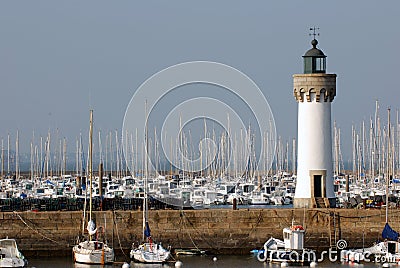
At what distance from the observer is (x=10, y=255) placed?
33062mm

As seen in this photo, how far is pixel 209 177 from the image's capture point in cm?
7069

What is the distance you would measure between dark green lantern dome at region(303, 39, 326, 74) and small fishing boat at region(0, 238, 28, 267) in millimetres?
11882

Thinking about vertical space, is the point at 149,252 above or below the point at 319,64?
below

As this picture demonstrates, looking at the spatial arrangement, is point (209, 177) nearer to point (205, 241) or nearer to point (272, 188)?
point (272, 188)

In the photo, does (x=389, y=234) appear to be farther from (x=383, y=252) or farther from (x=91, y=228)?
(x=91, y=228)

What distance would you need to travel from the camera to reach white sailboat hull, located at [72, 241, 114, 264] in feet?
110

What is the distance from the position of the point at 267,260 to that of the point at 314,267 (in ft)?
5.75

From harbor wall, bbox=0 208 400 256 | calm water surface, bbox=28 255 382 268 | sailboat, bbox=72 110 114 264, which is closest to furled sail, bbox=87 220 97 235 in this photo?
sailboat, bbox=72 110 114 264

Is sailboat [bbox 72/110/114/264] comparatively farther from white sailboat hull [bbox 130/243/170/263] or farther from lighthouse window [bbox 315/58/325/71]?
lighthouse window [bbox 315/58/325/71]

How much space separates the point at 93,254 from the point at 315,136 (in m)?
8.98

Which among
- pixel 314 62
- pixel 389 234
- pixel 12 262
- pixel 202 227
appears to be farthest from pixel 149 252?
pixel 314 62

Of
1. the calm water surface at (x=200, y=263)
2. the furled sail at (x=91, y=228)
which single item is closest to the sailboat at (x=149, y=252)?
the calm water surface at (x=200, y=263)

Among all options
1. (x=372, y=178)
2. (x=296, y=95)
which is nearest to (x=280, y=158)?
(x=372, y=178)

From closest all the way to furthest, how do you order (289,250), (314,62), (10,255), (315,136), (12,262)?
(12,262), (10,255), (289,250), (315,136), (314,62)
